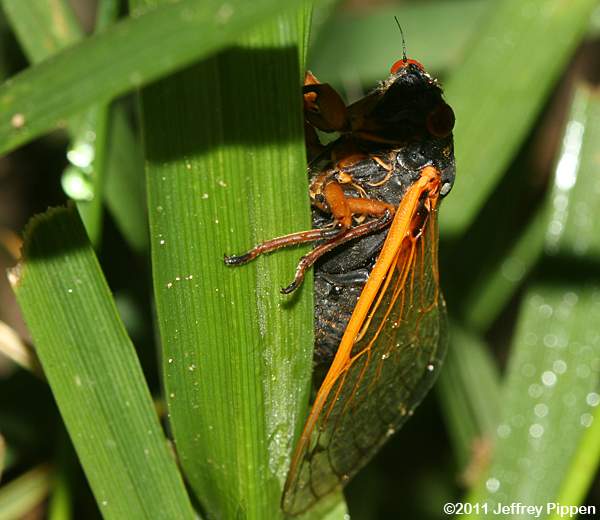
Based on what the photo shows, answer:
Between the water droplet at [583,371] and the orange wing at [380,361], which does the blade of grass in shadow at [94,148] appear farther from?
the water droplet at [583,371]

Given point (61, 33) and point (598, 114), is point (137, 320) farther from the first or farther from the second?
point (598, 114)

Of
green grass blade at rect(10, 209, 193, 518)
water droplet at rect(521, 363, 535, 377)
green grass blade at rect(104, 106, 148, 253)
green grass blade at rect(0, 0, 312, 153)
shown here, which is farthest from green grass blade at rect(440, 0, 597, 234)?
green grass blade at rect(0, 0, 312, 153)

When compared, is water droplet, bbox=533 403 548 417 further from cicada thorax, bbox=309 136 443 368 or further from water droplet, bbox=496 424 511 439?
cicada thorax, bbox=309 136 443 368

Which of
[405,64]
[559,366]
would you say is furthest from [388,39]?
[559,366]

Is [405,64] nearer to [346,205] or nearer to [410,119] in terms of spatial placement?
[410,119]

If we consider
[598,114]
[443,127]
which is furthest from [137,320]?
[598,114]

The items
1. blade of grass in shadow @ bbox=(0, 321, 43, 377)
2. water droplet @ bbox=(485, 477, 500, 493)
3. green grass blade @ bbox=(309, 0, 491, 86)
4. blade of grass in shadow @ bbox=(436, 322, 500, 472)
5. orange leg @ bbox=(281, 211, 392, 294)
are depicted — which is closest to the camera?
orange leg @ bbox=(281, 211, 392, 294)

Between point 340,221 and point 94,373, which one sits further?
point 340,221
